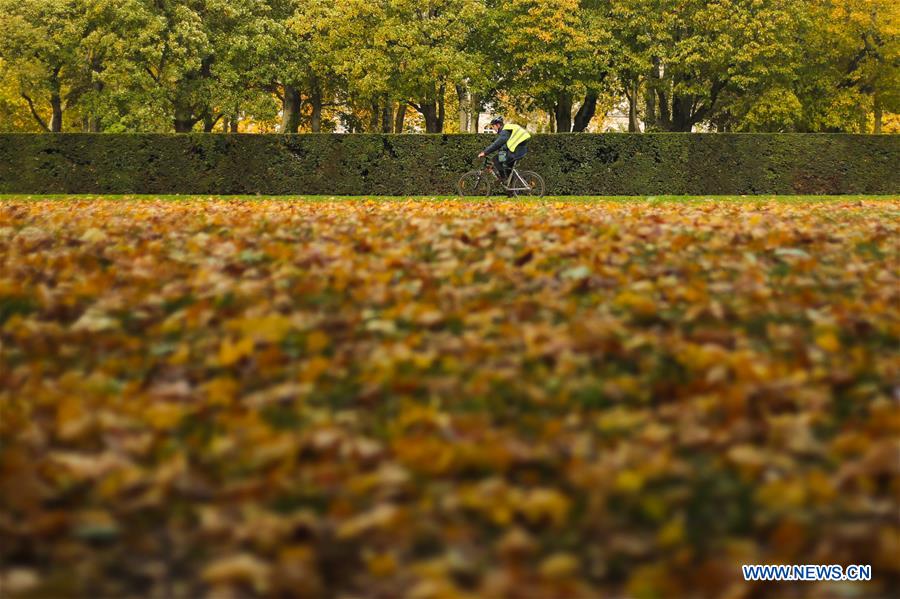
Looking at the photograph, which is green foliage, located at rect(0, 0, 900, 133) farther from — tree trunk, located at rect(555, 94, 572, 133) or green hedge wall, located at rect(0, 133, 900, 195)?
green hedge wall, located at rect(0, 133, 900, 195)

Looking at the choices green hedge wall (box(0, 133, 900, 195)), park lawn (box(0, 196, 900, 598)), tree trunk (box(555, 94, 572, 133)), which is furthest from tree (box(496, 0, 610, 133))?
park lawn (box(0, 196, 900, 598))

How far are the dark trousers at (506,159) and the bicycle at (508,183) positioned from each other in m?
0.08

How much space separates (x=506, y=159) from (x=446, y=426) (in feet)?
53.7

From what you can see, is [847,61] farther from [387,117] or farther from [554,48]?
[387,117]

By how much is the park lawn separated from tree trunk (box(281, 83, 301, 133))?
38577 millimetres

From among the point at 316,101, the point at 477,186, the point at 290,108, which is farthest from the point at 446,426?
the point at 316,101

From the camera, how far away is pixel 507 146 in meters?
19.5

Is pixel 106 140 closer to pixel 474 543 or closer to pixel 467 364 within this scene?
pixel 467 364

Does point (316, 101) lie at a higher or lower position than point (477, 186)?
higher

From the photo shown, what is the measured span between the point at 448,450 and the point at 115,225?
25.0 ft

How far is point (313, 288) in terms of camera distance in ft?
20.2

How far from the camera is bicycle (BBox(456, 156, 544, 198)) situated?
2033cm

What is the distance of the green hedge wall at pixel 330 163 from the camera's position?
80.7ft

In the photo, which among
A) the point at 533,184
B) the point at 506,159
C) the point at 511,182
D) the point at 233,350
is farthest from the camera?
the point at 533,184
